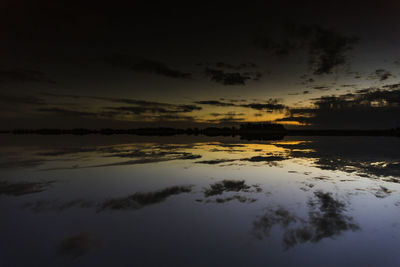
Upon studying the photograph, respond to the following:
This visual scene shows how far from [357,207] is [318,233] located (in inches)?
116

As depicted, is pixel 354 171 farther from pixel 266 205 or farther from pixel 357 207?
pixel 266 205

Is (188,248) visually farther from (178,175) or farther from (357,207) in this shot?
(178,175)

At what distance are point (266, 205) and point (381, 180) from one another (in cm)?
745

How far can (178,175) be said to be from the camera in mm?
13453

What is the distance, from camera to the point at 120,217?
734 centimetres

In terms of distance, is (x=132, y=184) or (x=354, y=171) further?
(x=354, y=171)

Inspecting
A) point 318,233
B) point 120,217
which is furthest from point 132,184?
point 318,233

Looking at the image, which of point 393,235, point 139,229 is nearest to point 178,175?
point 139,229

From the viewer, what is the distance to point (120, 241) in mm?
5848

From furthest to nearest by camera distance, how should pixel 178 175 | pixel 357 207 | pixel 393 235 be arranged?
pixel 178 175
pixel 357 207
pixel 393 235

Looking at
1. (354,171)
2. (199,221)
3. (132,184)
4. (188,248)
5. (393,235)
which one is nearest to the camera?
(188,248)

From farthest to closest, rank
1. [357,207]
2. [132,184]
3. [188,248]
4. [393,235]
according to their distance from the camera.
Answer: [132,184]
[357,207]
[393,235]
[188,248]

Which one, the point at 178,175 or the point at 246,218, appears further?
the point at 178,175

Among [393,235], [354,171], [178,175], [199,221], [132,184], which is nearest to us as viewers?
[393,235]
